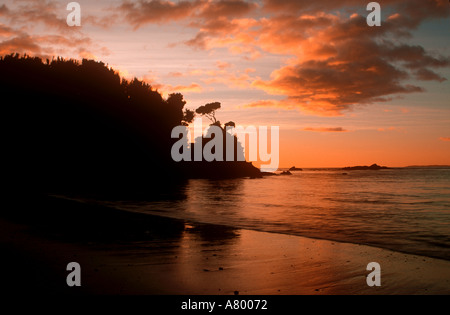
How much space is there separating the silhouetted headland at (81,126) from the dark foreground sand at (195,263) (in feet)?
105

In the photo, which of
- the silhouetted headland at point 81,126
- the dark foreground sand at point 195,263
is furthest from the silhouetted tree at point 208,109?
the dark foreground sand at point 195,263

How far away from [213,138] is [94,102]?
147 feet

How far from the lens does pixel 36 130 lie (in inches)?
2072

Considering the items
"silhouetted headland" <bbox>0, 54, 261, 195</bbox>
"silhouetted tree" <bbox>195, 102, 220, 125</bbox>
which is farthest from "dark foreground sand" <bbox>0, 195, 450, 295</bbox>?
"silhouetted tree" <bbox>195, 102, 220, 125</bbox>

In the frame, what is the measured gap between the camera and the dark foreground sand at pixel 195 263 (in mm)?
6473

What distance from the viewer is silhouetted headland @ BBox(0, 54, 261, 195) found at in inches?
1997

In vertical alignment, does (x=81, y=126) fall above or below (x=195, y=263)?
above

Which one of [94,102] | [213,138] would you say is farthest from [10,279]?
[213,138]

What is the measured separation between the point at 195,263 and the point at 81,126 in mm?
55570

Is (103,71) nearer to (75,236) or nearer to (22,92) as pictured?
(22,92)

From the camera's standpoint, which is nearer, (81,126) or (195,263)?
(195,263)

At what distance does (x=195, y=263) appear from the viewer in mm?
8273
